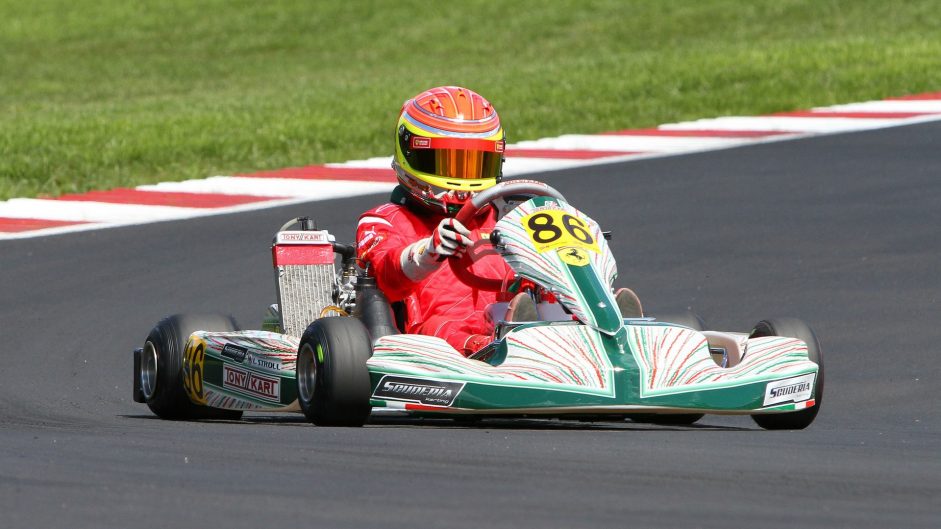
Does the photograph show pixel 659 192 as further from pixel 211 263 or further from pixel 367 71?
pixel 367 71

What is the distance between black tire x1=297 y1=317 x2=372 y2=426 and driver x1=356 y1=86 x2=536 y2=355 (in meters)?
0.58

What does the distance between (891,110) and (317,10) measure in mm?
12585

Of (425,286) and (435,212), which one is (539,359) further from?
(435,212)

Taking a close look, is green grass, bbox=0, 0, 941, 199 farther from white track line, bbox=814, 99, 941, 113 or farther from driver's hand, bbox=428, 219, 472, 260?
driver's hand, bbox=428, 219, 472, 260

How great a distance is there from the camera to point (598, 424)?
664 centimetres

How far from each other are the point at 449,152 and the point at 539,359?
134cm

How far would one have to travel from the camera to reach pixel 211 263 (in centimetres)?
1021

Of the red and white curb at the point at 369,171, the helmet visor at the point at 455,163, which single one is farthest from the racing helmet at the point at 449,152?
the red and white curb at the point at 369,171

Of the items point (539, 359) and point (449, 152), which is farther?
point (449, 152)

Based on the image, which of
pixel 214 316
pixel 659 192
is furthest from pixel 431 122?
pixel 659 192

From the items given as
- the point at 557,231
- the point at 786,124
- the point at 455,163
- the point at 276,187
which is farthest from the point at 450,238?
the point at 786,124

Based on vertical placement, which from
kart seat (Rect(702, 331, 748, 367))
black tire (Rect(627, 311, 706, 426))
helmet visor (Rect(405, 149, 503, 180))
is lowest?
black tire (Rect(627, 311, 706, 426))

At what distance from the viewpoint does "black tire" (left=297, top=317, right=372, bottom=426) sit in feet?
19.1

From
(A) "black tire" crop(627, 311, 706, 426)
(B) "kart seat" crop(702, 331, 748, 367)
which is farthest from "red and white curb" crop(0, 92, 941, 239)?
(B) "kart seat" crop(702, 331, 748, 367)
